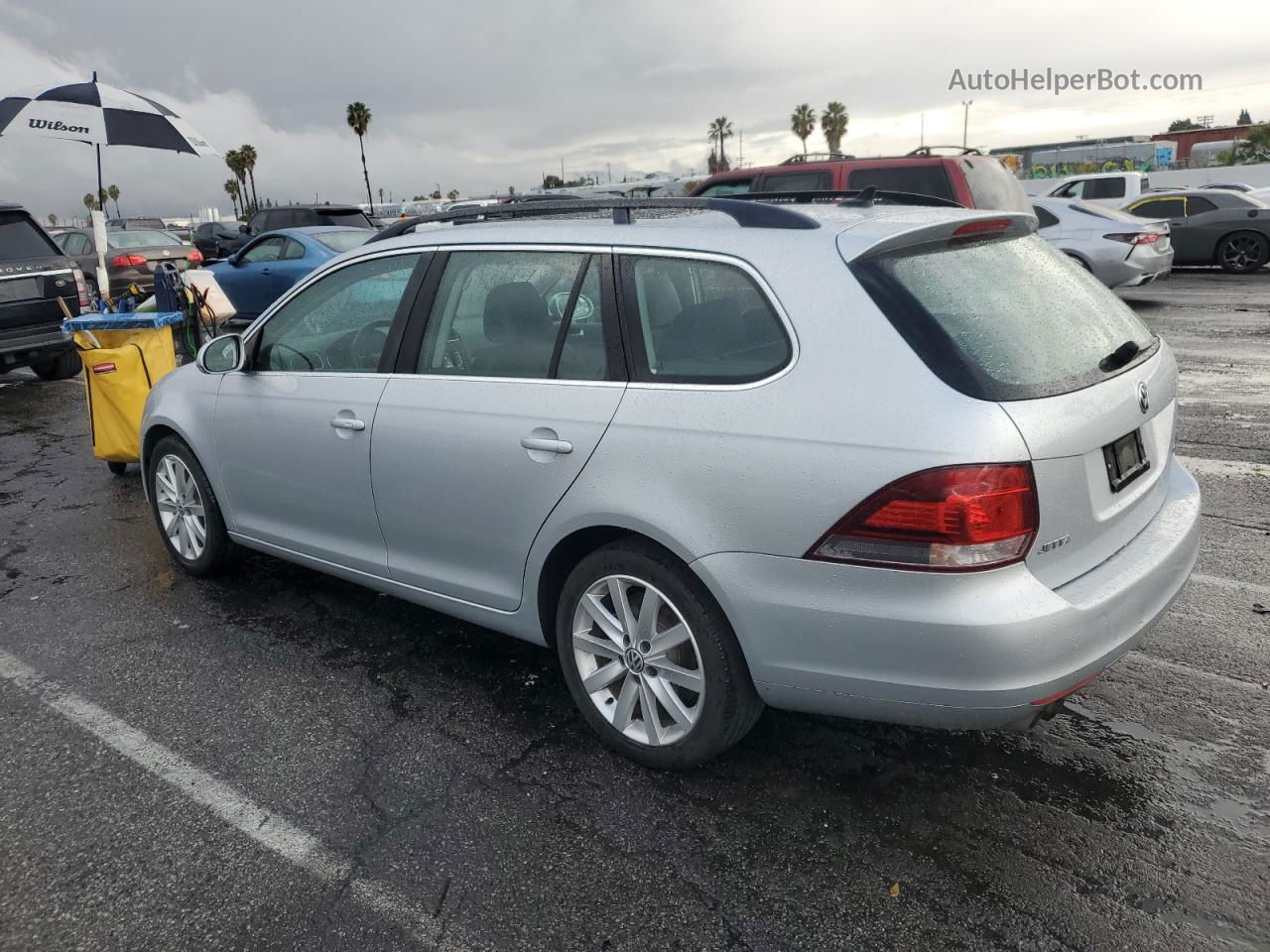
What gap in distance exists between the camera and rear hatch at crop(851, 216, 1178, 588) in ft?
8.14

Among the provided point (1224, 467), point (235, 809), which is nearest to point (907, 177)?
point (1224, 467)

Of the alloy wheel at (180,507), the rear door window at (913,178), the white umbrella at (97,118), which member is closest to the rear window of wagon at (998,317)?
the alloy wheel at (180,507)

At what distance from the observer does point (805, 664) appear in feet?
8.59

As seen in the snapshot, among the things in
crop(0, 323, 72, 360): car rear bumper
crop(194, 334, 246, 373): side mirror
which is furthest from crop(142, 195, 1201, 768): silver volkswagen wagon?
crop(0, 323, 72, 360): car rear bumper

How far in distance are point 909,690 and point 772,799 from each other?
0.66 metres

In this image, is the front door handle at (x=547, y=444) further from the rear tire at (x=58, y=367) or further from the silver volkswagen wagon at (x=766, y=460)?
the rear tire at (x=58, y=367)

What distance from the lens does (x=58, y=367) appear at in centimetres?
1163

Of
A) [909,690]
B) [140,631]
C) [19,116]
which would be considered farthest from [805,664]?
[19,116]

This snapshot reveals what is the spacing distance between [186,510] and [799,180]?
21.8 feet

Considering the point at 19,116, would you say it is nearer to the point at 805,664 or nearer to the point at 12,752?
the point at 12,752

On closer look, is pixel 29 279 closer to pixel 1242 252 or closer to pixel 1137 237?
pixel 1137 237

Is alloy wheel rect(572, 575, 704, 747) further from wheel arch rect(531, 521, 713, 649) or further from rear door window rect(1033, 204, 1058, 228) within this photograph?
rear door window rect(1033, 204, 1058, 228)

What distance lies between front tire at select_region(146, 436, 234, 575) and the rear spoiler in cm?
334

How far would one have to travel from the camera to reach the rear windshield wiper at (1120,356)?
9.23 ft
